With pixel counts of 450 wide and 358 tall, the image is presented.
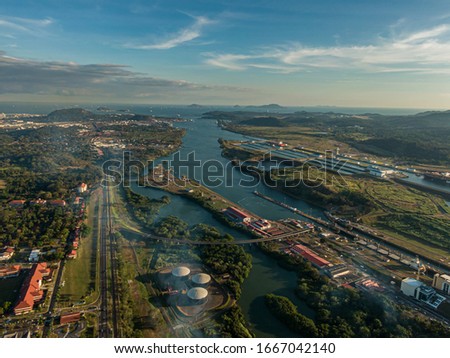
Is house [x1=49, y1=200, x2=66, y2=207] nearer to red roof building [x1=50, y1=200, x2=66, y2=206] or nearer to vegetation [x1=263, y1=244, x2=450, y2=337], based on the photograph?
red roof building [x1=50, y1=200, x2=66, y2=206]

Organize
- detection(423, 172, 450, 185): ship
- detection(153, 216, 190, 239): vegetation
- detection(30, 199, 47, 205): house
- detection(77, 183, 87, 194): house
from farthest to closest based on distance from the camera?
detection(423, 172, 450, 185): ship < detection(77, 183, 87, 194): house < detection(30, 199, 47, 205): house < detection(153, 216, 190, 239): vegetation

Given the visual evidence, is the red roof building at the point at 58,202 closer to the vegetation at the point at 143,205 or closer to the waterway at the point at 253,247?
the vegetation at the point at 143,205

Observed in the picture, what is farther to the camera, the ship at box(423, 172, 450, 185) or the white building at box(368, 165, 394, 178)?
the white building at box(368, 165, 394, 178)

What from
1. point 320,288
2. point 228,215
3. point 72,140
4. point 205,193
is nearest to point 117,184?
point 205,193

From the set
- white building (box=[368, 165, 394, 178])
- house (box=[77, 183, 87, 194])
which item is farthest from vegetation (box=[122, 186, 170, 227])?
white building (box=[368, 165, 394, 178])

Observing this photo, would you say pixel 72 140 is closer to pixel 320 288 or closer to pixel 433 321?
pixel 320 288

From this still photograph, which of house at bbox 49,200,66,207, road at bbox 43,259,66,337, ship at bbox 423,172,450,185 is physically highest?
ship at bbox 423,172,450,185
